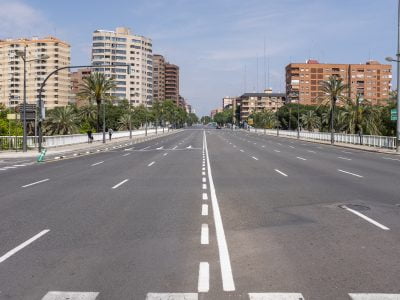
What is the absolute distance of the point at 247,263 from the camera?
19.3 feet

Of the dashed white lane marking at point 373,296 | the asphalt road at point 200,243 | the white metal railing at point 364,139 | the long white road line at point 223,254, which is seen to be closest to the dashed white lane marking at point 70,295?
the asphalt road at point 200,243

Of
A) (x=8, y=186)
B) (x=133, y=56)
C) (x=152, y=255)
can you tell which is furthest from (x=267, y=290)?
(x=133, y=56)

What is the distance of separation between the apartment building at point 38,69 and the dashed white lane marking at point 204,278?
7109 inches

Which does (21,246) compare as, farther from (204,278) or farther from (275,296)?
(275,296)

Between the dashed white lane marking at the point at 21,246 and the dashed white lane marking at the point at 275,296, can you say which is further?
the dashed white lane marking at the point at 21,246

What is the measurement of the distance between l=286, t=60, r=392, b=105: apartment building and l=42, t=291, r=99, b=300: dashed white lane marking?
175 m

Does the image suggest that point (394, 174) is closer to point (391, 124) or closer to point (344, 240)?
point (344, 240)

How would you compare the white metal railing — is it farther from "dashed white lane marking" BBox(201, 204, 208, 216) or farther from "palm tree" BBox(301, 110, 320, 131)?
"palm tree" BBox(301, 110, 320, 131)

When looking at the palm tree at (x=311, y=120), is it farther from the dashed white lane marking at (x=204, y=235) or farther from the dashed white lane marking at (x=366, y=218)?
the dashed white lane marking at (x=204, y=235)

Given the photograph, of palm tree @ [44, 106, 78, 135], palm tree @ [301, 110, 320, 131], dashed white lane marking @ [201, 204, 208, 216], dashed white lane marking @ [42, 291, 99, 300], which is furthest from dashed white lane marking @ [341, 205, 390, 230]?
palm tree @ [301, 110, 320, 131]

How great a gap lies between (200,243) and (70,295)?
2603 mm

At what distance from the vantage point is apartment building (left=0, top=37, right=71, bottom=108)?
179m

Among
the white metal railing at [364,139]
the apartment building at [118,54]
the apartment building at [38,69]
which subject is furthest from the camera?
the apartment building at [118,54]

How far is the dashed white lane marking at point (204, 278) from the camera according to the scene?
4.91 m
